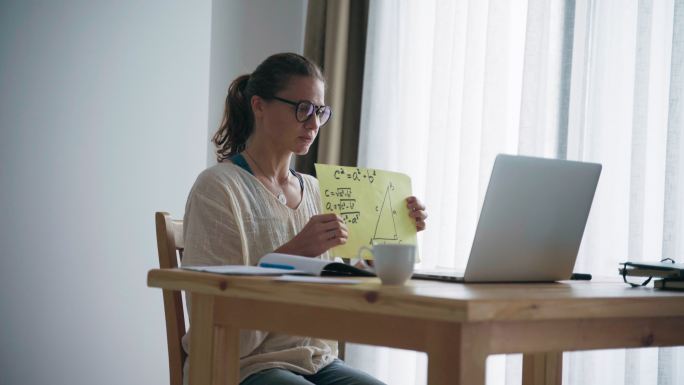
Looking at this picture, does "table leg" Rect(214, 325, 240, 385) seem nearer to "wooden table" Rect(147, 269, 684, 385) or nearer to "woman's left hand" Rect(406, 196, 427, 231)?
"wooden table" Rect(147, 269, 684, 385)

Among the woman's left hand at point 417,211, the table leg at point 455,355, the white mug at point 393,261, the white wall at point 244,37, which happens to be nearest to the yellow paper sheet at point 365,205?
the woman's left hand at point 417,211

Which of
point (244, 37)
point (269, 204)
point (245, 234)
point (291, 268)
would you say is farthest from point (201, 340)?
point (244, 37)

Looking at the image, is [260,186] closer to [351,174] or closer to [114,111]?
[351,174]

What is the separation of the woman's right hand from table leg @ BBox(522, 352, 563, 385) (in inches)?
21.6

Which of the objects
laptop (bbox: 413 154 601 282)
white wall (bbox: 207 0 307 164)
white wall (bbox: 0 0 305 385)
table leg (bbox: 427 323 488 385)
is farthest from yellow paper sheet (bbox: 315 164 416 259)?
white wall (bbox: 207 0 307 164)

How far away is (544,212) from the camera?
1.42m

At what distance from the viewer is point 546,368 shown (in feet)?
5.95

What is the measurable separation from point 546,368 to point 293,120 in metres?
0.80

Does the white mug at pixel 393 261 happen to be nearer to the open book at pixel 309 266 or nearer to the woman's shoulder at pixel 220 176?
the open book at pixel 309 266

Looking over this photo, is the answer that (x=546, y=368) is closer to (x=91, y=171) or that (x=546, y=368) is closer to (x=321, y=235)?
(x=321, y=235)

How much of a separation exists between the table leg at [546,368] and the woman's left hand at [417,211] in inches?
15.8

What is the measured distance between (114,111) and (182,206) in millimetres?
432

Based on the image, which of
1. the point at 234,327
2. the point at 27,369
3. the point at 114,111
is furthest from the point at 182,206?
the point at 234,327

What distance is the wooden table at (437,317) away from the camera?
104cm
